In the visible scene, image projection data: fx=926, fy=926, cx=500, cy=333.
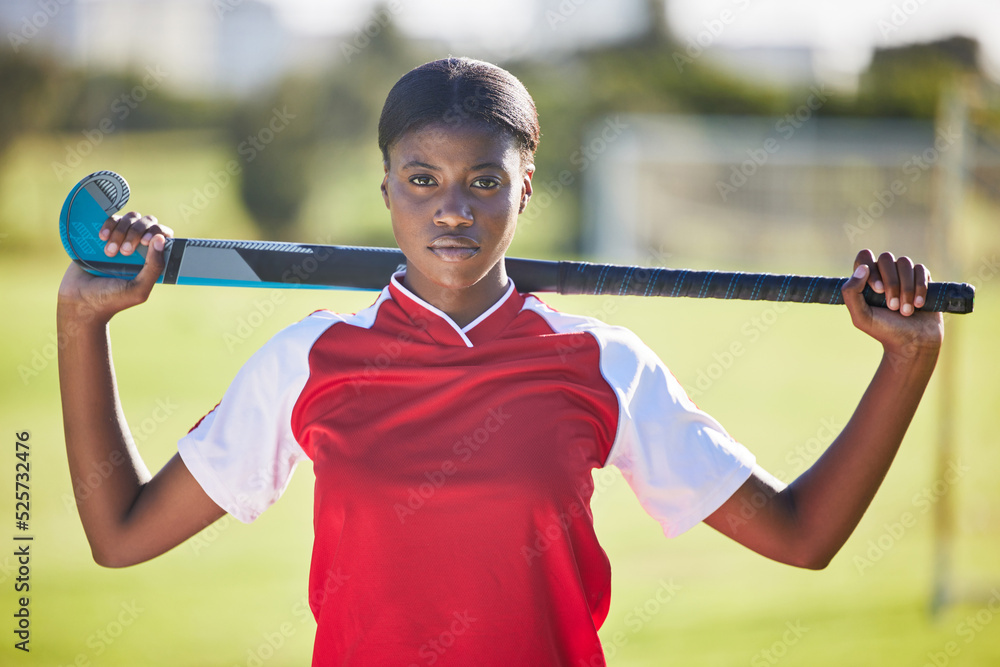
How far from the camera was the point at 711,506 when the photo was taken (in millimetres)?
1580

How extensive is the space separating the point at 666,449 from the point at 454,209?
55cm

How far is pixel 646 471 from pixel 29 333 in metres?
16.3

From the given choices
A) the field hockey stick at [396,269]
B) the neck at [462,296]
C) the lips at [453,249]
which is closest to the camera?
the lips at [453,249]

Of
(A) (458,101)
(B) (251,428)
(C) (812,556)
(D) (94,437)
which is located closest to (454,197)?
(A) (458,101)

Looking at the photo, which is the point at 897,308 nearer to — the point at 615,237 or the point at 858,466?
the point at 858,466

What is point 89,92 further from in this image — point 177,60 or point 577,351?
point 577,351

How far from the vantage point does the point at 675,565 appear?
18.8 ft

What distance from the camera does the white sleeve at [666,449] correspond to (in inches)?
62.2

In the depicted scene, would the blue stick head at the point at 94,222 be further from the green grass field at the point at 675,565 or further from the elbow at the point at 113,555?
the green grass field at the point at 675,565

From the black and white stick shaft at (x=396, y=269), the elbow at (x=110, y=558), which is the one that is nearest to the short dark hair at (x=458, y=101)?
the black and white stick shaft at (x=396, y=269)

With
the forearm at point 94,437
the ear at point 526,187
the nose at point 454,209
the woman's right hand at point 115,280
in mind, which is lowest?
the forearm at point 94,437

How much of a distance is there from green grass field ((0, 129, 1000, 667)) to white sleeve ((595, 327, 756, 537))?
293 centimetres

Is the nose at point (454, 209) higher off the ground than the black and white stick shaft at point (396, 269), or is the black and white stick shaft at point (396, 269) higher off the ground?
the nose at point (454, 209)

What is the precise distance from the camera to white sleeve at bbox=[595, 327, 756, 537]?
5.19ft
